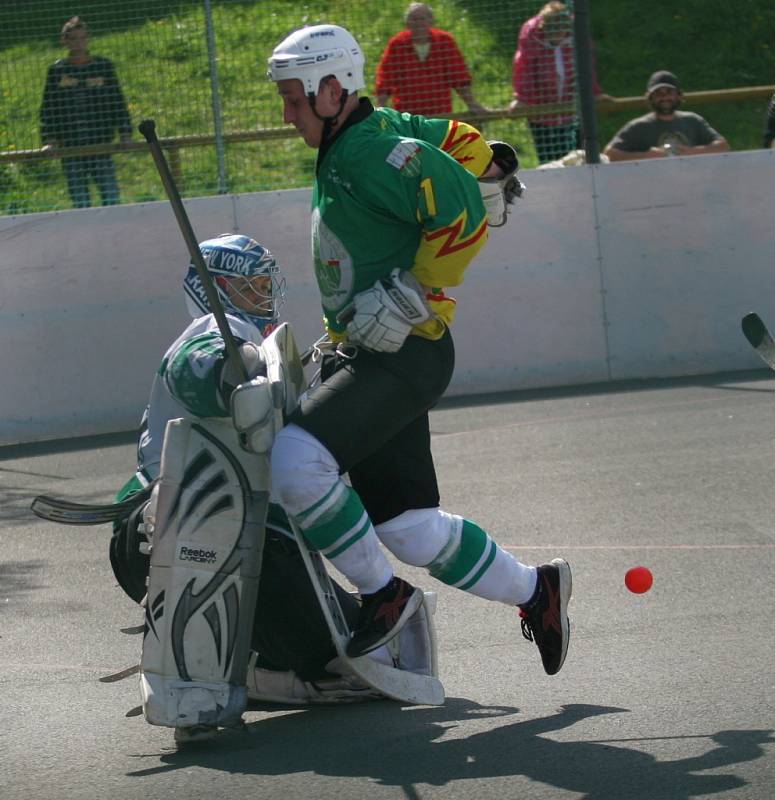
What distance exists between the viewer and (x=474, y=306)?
10875 mm

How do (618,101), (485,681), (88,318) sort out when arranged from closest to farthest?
(485,681), (88,318), (618,101)

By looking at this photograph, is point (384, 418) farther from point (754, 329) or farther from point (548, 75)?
point (548, 75)

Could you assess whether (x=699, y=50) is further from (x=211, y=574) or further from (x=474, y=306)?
(x=211, y=574)

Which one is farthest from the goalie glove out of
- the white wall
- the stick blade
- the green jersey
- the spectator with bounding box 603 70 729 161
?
the spectator with bounding box 603 70 729 161

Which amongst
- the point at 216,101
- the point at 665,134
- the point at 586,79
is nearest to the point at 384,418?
the point at 216,101

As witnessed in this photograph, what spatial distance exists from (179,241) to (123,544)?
603 centimetres

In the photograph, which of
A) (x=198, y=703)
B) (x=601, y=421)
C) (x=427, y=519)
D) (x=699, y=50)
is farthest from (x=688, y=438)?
(x=699, y=50)

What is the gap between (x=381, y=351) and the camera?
445 cm

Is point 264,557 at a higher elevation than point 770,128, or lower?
lower

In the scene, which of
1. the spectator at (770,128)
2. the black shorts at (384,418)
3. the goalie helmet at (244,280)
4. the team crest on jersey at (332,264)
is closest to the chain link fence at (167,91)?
the spectator at (770,128)

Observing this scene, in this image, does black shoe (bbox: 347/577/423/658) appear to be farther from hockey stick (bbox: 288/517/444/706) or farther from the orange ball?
the orange ball

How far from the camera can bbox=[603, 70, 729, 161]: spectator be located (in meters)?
11.7

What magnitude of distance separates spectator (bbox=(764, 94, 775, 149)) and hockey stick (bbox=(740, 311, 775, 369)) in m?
7.25

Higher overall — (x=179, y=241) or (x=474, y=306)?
(x=179, y=241)
